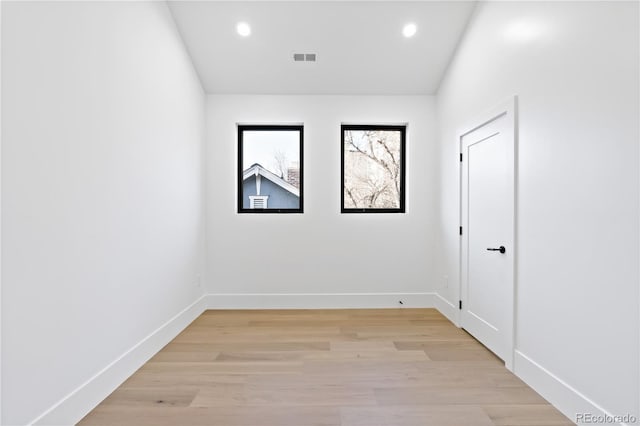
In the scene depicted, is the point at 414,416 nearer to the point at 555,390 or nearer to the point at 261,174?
the point at 555,390

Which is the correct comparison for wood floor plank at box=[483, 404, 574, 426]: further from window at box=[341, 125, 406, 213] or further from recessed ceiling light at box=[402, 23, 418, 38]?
recessed ceiling light at box=[402, 23, 418, 38]

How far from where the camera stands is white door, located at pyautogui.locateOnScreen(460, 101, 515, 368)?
257 centimetres

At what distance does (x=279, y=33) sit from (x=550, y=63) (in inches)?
99.1

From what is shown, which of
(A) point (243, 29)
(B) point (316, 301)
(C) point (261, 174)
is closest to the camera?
(A) point (243, 29)

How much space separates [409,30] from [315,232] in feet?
8.28

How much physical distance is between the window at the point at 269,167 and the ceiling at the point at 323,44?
53 cm

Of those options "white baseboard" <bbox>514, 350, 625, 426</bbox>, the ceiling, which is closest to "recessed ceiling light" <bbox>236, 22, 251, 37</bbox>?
the ceiling

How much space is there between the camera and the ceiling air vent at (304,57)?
3705mm

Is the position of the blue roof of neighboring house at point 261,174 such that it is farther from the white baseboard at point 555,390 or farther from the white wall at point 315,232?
the white baseboard at point 555,390

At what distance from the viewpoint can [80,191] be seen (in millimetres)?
1944

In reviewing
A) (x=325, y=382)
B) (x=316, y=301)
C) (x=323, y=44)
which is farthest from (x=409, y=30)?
(x=325, y=382)

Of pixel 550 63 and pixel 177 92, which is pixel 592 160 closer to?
pixel 550 63

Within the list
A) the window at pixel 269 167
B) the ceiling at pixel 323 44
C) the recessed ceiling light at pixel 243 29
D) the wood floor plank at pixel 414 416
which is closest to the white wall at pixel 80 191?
the ceiling at pixel 323 44

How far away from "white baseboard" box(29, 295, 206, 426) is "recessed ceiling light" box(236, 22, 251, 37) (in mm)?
3009
